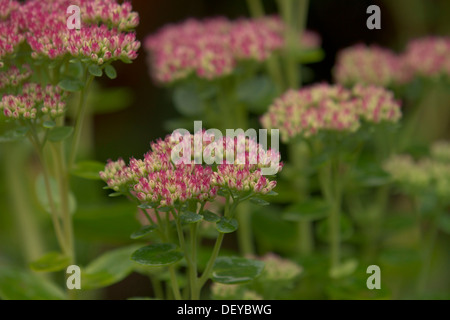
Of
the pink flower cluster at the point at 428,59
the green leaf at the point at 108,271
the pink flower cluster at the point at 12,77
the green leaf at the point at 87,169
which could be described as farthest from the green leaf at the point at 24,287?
the pink flower cluster at the point at 428,59

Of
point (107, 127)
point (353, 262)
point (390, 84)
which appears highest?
point (390, 84)

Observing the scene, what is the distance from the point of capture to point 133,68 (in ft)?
6.56

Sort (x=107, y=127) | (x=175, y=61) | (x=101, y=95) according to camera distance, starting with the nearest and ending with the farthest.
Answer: (x=175, y=61) < (x=101, y=95) < (x=107, y=127)

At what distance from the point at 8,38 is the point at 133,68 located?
4.13ft

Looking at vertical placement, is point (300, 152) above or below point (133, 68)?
below

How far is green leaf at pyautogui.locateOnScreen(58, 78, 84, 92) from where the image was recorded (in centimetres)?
75

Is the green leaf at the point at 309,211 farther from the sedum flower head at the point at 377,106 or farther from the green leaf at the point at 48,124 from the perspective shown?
the green leaf at the point at 48,124

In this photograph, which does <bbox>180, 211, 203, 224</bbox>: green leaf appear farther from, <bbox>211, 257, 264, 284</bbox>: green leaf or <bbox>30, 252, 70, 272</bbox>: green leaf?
<bbox>30, 252, 70, 272</bbox>: green leaf

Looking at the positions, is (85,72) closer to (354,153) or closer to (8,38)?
(8,38)

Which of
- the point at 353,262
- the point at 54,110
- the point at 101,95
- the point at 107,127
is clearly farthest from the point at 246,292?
the point at 107,127

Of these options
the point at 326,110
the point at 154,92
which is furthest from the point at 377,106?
the point at 154,92

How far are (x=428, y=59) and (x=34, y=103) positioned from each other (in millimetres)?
776

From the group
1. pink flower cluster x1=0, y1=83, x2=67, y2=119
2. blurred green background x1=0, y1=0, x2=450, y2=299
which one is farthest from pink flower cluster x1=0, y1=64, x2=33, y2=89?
blurred green background x1=0, y1=0, x2=450, y2=299

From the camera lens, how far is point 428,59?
3.87 feet
